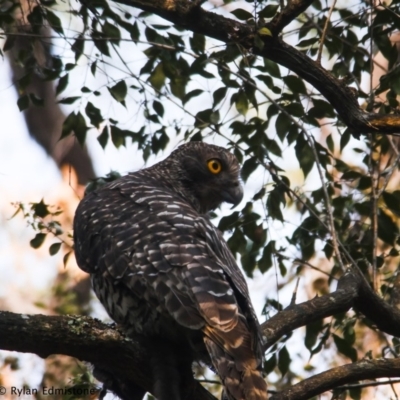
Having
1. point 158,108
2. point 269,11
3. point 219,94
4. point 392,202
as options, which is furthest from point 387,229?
point 158,108

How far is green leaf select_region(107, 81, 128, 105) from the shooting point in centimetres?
605

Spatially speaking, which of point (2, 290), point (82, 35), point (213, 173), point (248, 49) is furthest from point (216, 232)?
point (2, 290)

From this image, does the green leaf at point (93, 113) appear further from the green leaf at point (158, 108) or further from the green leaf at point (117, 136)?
the green leaf at point (158, 108)

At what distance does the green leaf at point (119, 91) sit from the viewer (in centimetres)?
605

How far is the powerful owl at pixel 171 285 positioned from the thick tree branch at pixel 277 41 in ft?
3.44

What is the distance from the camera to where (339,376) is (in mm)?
4402

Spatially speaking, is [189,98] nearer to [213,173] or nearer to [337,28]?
[213,173]

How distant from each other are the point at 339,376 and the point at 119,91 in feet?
9.51

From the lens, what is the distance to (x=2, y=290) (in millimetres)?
13500

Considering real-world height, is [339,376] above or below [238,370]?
above

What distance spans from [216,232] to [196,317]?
918 millimetres

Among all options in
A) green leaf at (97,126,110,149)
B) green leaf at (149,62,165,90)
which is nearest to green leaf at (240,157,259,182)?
green leaf at (149,62,165,90)

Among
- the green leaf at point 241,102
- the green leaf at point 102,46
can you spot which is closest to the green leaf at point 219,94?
the green leaf at point 241,102

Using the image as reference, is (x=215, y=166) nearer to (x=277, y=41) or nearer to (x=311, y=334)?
(x=311, y=334)
